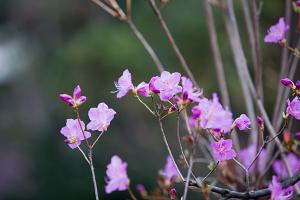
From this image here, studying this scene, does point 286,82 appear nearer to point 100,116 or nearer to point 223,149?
point 223,149

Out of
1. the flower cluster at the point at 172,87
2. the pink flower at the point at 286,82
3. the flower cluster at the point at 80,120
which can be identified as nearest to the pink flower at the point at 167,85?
the flower cluster at the point at 172,87

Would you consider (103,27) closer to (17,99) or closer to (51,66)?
(51,66)

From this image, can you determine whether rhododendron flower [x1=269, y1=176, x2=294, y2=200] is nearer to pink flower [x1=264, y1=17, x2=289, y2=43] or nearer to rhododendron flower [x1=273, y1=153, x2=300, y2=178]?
pink flower [x1=264, y1=17, x2=289, y2=43]

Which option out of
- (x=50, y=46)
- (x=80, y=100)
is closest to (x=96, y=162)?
(x=80, y=100)

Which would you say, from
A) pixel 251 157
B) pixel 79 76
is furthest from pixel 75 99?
pixel 79 76

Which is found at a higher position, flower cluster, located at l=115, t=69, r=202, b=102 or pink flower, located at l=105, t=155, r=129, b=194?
flower cluster, located at l=115, t=69, r=202, b=102

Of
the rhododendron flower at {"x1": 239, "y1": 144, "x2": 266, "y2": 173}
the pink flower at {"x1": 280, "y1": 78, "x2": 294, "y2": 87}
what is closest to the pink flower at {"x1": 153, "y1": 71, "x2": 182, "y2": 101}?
the pink flower at {"x1": 280, "y1": 78, "x2": 294, "y2": 87}

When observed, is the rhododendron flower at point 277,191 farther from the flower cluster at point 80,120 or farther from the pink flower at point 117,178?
the pink flower at point 117,178
